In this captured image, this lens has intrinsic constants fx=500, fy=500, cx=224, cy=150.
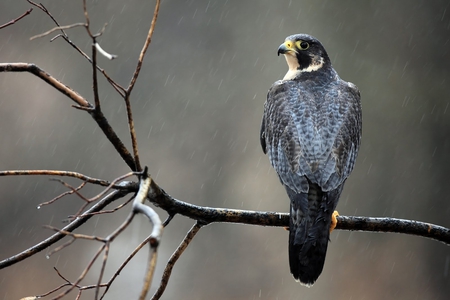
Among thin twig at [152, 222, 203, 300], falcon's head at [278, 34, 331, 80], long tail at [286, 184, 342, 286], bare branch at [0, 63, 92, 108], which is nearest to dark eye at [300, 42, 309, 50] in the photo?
falcon's head at [278, 34, 331, 80]

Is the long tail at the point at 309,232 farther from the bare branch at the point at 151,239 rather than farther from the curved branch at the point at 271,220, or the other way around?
the bare branch at the point at 151,239

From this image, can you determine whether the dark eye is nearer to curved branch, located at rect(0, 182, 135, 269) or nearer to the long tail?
the long tail

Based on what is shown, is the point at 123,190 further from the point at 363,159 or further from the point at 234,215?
the point at 363,159

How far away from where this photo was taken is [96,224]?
18.4ft

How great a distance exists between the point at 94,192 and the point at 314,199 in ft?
14.1

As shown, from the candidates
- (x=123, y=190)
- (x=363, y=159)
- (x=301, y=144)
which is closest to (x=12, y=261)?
(x=123, y=190)

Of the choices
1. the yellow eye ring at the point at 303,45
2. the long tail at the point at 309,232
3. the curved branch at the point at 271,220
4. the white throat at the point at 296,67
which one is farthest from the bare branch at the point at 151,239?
the yellow eye ring at the point at 303,45

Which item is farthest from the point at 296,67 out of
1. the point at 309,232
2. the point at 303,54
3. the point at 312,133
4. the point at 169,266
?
the point at 169,266

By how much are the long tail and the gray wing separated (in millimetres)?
44

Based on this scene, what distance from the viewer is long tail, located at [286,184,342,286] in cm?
154

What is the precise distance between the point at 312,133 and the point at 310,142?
46 mm

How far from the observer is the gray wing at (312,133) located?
1.77 m

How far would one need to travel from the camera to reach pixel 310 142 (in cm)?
186

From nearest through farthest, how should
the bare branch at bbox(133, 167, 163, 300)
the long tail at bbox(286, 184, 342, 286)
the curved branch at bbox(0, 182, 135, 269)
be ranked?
the bare branch at bbox(133, 167, 163, 300), the curved branch at bbox(0, 182, 135, 269), the long tail at bbox(286, 184, 342, 286)
